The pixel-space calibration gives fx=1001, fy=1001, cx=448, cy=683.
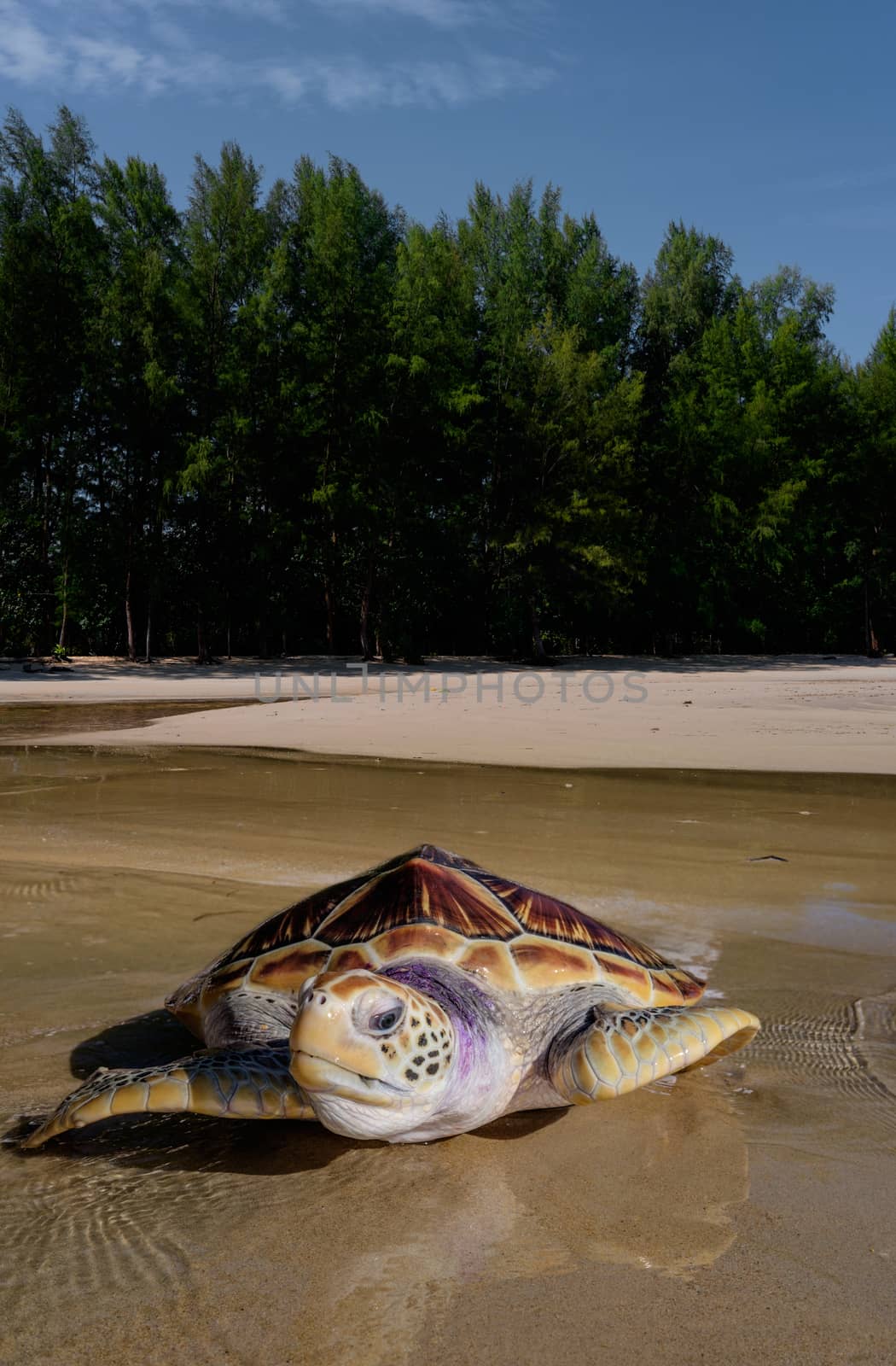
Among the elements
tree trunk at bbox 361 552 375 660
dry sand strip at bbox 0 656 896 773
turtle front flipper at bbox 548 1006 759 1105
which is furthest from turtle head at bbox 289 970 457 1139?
tree trunk at bbox 361 552 375 660

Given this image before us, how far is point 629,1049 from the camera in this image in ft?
8.01

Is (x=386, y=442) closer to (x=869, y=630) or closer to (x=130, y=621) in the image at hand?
(x=130, y=621)

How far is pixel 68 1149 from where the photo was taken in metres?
2.30

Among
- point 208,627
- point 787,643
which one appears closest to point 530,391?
point 208,627

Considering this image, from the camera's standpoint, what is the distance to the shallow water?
1.66 metres

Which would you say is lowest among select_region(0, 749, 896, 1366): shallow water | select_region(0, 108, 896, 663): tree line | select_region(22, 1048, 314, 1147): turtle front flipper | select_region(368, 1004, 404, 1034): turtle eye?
select_region(0, 749, 896, 1366): shallow water

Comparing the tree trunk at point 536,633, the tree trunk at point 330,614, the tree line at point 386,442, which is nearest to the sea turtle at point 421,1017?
the tree line at point 386,442

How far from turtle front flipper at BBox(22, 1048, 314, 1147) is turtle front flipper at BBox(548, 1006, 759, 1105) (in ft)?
2.13

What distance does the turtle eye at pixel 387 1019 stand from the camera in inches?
79.3

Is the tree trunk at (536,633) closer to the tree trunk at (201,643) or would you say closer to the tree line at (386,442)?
the tree line at (386,442)

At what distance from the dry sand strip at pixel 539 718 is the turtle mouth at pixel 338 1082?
7553mm

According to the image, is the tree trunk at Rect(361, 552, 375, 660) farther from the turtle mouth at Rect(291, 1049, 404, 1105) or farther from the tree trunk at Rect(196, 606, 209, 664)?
the turtle mouth at Rect(291, 1049, 404, 1105)

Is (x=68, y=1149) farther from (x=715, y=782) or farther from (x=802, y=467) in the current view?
(x=802, y=467)

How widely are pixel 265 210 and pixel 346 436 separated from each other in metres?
7.83
